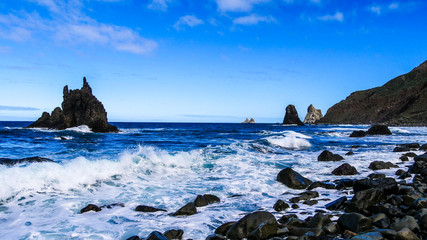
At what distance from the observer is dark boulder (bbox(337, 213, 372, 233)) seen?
458cm

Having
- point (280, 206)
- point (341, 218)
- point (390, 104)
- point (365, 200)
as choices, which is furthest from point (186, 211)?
point (390, 104)

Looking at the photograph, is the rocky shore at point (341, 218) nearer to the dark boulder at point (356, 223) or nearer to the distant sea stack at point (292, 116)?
the dark boulder at point (356, 223)

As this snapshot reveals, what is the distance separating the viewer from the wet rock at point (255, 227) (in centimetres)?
468

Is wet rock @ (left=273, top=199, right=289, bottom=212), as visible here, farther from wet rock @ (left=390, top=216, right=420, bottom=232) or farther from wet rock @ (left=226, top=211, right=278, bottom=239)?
wet rock @ (left=390, top=216, right=420, bottom=232)

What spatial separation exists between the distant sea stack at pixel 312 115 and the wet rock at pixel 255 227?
176 m

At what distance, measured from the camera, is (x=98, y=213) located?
21.0ft

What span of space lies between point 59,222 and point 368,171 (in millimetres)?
10765

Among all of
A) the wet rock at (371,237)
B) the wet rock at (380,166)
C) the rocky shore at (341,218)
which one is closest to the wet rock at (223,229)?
the rocky shore at (341,218)

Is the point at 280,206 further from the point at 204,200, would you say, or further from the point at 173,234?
the point at 173,234

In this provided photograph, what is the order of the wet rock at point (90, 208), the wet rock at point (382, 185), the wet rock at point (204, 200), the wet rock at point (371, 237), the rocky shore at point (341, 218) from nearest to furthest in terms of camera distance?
the wet rock at point (371, 237), the rocky shore at point (341, 218), the wet rock at point (382, 185), the wet rock at point (90, 208), the wet rock at point (204, 200)

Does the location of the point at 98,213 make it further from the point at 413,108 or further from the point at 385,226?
the point at 413,108

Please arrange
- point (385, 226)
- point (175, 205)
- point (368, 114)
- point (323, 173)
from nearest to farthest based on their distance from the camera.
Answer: point (385, 226) → point (175, 205) → point (323, 173) → point (368, 114)

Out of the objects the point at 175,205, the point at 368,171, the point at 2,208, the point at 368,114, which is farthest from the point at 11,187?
the point at 368,114

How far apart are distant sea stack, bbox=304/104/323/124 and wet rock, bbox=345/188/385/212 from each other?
174 m
